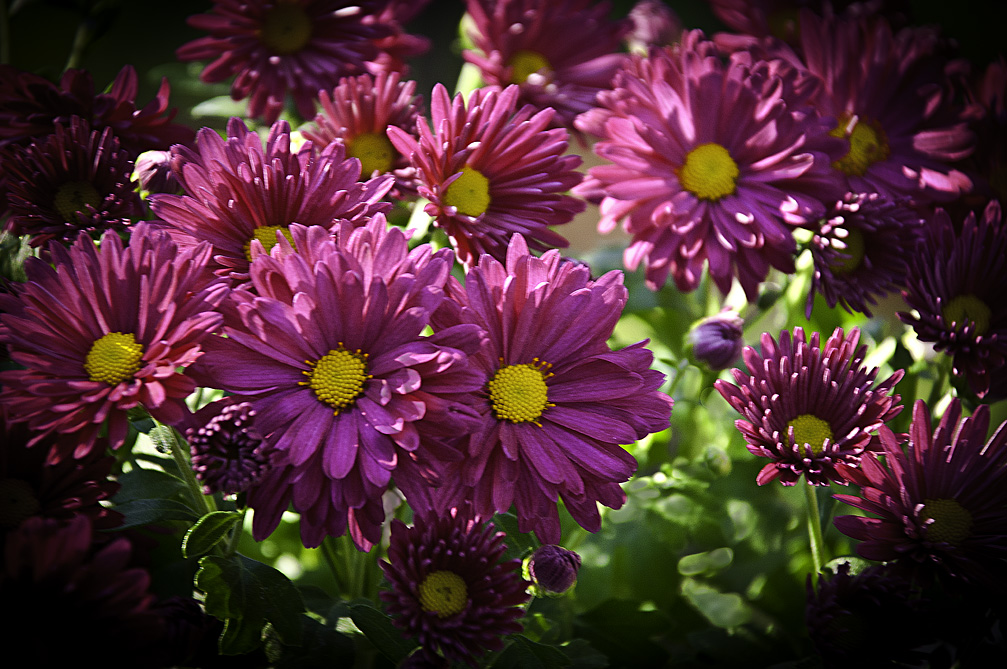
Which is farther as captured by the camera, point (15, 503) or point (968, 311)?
point (968, 311)

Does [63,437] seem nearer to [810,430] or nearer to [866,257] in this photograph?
[810,430]

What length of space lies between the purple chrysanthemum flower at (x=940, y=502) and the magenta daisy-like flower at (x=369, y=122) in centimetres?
37

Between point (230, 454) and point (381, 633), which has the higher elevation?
point (230, 454)

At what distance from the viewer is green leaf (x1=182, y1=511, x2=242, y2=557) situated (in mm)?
405

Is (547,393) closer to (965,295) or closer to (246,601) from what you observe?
(246,601)

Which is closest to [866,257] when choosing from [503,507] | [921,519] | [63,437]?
[921,519]

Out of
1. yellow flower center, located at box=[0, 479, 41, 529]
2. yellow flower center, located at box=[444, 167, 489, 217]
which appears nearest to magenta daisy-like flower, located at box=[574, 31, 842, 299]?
yellow flower center, located at box=[444, 167, 489, 217]

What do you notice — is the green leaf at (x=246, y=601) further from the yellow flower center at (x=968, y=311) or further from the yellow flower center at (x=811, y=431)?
the yellow flower center at (x=968, y=311)

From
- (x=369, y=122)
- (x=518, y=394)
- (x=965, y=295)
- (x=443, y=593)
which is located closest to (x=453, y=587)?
(x=443, y=593)

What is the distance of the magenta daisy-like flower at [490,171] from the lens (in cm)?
49

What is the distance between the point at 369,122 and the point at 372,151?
0.07 ft

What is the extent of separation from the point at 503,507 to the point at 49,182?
1.18 ft

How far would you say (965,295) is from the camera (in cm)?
57

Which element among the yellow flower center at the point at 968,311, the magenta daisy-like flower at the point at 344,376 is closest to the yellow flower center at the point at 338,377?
the magenta daisy-like flower at the point at 344,376
